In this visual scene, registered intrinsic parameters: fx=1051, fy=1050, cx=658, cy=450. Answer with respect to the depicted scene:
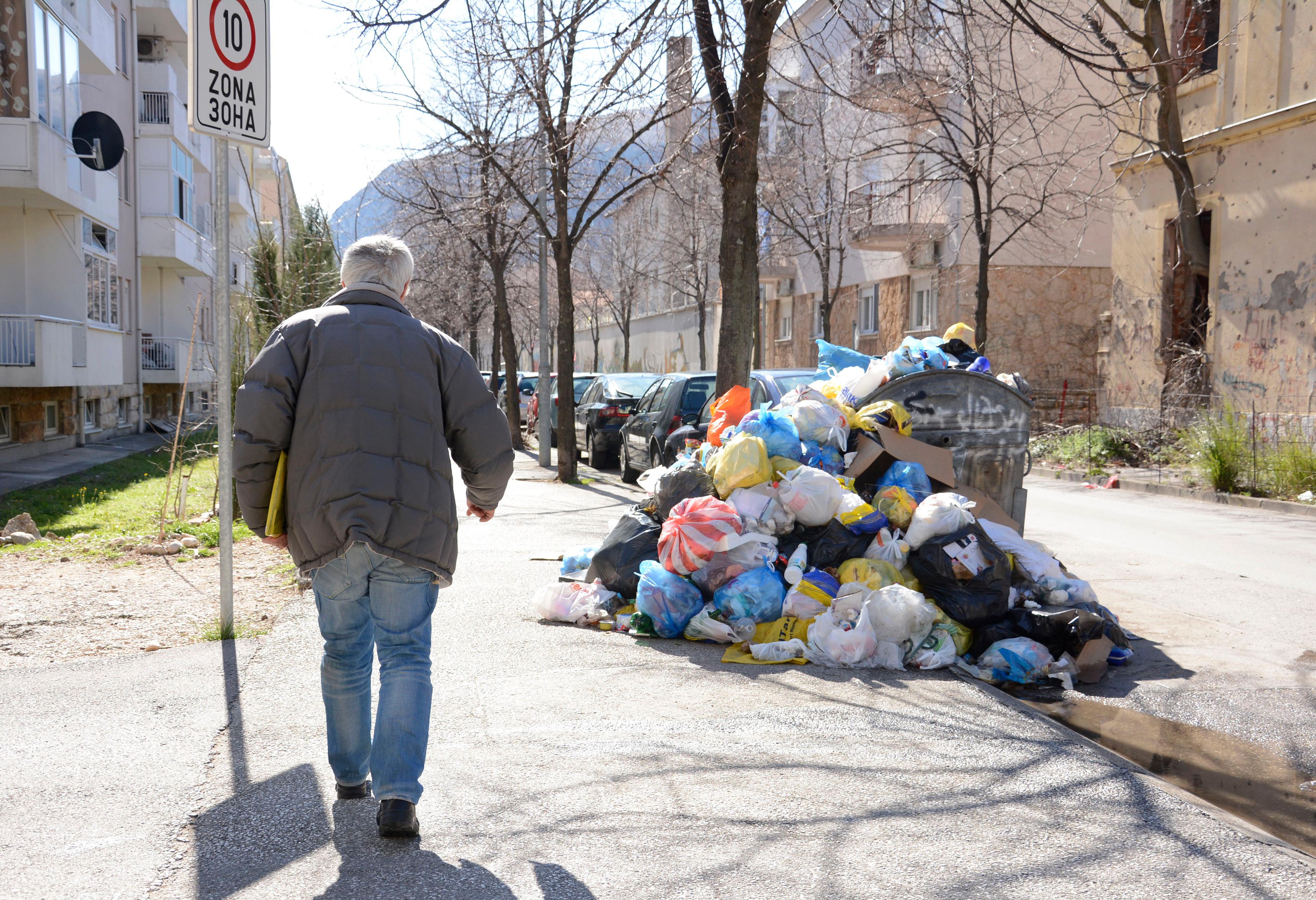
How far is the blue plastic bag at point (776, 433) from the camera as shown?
6.43 m

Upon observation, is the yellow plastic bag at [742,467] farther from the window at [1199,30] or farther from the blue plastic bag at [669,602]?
the window at [1199,30]

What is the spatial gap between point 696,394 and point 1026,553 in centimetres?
809

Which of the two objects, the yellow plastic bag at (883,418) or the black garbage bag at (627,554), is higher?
the yellow plastic bag at (883,418)

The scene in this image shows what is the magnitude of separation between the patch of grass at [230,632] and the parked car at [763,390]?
6.07 m

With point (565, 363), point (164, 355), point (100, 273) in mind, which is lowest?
point (565, 363)

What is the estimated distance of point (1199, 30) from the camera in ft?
57.5

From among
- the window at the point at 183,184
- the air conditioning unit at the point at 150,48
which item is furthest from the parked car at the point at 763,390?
the air conditioning unit at the point at 150,48

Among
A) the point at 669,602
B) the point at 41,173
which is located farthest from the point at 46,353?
the point at 669,602

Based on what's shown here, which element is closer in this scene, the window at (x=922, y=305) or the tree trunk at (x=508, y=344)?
the tree trunk at (x=508, y=344)

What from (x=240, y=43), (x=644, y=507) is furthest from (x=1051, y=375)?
(x=240, y=43)

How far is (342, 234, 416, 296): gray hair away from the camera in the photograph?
3.43 metres

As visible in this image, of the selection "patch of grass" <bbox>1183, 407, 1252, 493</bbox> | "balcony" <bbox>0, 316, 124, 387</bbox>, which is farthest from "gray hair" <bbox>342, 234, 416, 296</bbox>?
"balcony" <bbox>0, 316, 124, 387</bbox>

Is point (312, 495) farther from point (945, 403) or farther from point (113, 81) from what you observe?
point (113, 81)

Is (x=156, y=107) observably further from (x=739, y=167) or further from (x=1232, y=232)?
(x=1232, y=232)
